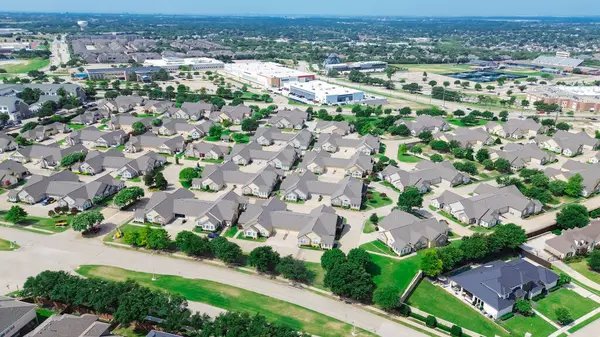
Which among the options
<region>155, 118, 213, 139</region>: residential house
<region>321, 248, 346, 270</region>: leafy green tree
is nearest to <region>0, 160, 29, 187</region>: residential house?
<region>155, 118, 213, 139</region>: residential house

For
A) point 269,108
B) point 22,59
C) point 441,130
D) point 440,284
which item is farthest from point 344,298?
point 22,59

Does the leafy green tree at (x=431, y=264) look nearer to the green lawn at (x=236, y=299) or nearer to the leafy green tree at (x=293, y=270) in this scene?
the green lawn at (x=236, y=299)

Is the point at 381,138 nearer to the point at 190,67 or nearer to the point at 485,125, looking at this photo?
the point at 485,125

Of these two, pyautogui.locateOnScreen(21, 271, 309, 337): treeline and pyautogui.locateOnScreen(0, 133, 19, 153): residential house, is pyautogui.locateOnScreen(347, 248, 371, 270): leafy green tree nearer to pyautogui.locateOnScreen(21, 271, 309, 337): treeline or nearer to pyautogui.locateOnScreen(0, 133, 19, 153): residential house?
pyautogui.locateOnScreen(21, 271, 309, 337): treeline

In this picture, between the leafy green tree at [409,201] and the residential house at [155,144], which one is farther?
the residential house at [155,144]

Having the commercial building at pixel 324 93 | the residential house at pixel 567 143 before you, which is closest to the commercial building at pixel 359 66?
the commercial building at pixel 324 93

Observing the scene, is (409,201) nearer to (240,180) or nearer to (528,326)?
(528,326)

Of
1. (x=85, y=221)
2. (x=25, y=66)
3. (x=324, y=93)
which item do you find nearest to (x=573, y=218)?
(x=85, y=221)
